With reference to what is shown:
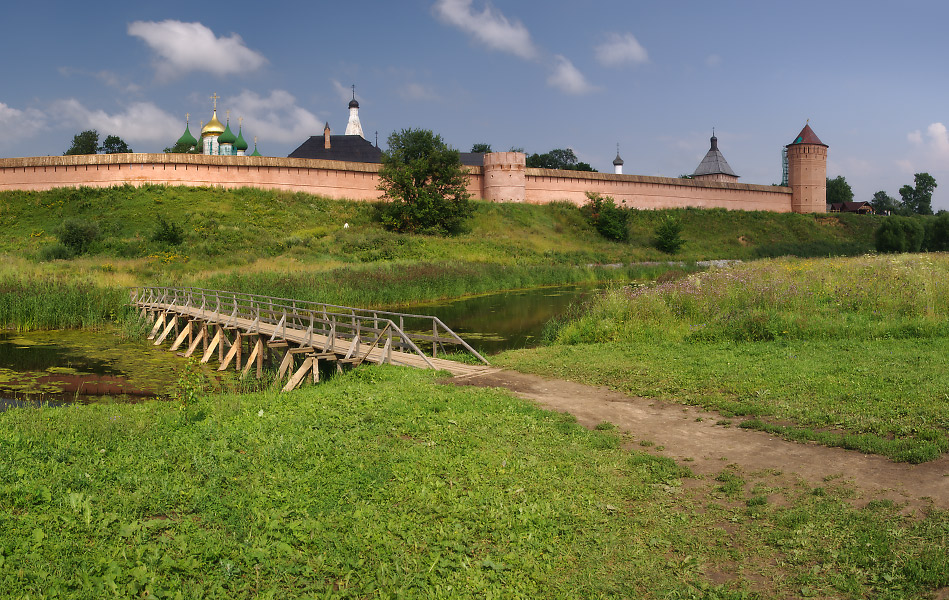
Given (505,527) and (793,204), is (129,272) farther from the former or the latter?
(793,204)

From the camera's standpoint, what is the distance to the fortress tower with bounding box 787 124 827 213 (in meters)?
51.2

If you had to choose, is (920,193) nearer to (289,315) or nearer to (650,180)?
(650,180)

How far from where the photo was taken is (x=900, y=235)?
3859cm

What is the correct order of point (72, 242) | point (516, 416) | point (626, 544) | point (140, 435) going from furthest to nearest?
point (72, 242), point (516, 416), point (140, 435), point (626, 544)

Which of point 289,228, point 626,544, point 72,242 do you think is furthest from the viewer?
point 289,228

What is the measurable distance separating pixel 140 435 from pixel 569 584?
14.2ft

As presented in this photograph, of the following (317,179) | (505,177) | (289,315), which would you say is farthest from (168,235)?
(505,177)

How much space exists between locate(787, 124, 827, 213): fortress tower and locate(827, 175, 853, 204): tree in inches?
1186

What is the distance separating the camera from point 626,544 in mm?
4508

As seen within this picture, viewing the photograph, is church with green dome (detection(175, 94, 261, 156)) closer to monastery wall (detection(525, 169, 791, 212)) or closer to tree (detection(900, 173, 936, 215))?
monastery wall (detection(525, 169, 791, 212))

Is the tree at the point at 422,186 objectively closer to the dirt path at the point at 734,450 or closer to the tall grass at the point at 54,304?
the tall grass at the point at 54,304

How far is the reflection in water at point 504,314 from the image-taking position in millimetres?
15711

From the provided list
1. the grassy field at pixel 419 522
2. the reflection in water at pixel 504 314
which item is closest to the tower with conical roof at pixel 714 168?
the reflection in water at pixel 504 314

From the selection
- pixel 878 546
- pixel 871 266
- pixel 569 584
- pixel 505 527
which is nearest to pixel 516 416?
pixel 505 527
